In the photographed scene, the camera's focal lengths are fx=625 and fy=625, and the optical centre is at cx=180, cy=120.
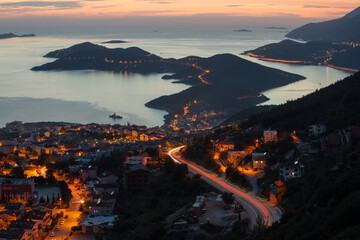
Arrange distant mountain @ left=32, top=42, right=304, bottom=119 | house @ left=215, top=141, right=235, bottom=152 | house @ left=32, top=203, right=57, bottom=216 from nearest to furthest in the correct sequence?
house @ left=32, top=203, right=57, bottom=216 < house @ left=215, top=141, right=235, bottom=152 < distant mountain @ left=32, top=42, right=304, bottom=119

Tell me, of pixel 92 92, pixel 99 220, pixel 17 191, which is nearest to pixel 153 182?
pixel 99 220

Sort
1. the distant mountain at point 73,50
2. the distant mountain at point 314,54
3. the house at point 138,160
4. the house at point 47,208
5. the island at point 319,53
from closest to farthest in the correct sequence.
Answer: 1. the house at point 47,208
2. the house at point 138,160
3. the island at point 319,53
4. the distant mountain at point 314,54
5. the distant mountain at point 73,50

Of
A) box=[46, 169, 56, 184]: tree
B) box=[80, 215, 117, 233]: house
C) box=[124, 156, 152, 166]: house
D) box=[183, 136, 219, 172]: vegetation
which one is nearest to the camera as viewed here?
box=[80, 215, 117, 233]: house

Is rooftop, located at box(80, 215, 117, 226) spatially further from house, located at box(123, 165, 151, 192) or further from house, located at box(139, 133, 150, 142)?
house, located at box(139, 133, 150, 142)

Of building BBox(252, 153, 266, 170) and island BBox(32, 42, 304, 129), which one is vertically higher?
building BBox(252, 153, 266, 170)

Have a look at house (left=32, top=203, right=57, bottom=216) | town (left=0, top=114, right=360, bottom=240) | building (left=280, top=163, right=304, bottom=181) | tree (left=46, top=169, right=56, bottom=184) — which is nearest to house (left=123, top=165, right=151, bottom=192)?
town (left=0, top=114, right=360, bottom=240)

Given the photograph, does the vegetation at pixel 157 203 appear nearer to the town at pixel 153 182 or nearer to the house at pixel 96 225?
the town at pixel 153 182

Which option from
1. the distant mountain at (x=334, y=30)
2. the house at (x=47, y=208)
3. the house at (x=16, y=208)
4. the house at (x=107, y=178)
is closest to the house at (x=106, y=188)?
the house at (x=107, y=178)
